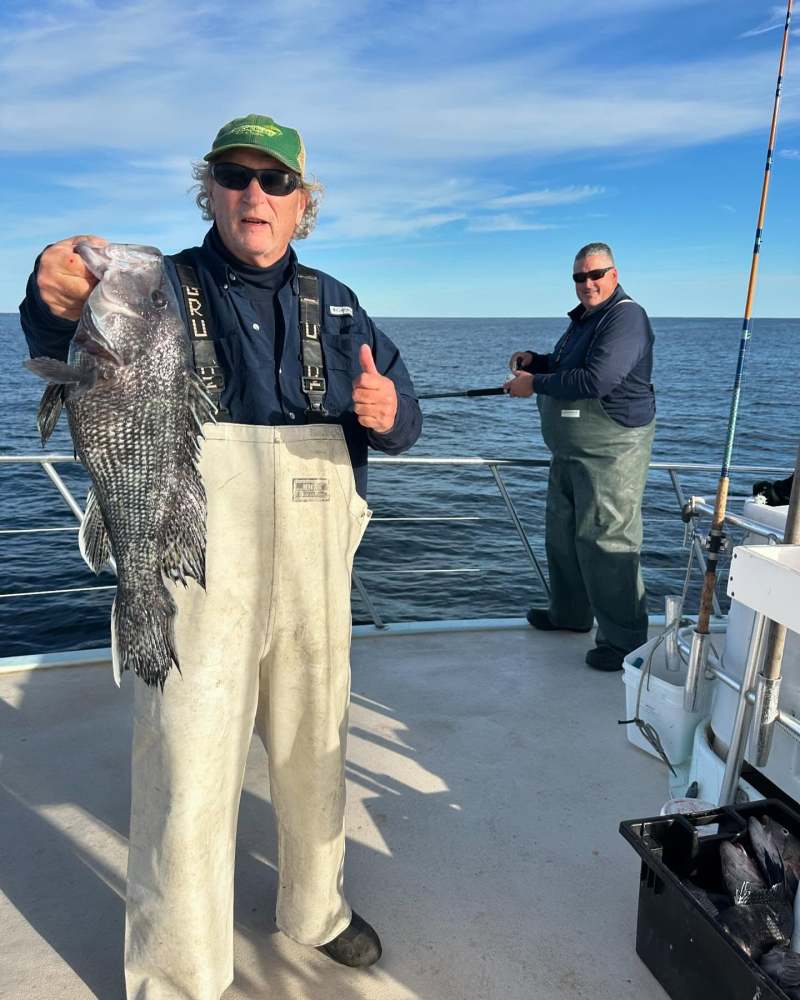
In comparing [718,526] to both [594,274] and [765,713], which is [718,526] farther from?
[594,274]

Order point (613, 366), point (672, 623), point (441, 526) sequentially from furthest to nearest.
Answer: point (441, 526)
point (613, 366)
point (672, 623)

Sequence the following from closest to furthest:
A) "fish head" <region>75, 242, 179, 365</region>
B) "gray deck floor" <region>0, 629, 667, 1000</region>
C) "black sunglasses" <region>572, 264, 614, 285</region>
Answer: "fish head" <region>75, 242, 179, 365</region> → "gray deck floor" <region>0, 629, 667, 1000</region> → "black sunglasses" <region>572, 264, 614, 285</region>

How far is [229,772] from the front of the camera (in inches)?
80.4

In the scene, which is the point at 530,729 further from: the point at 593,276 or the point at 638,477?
the point at 593,276

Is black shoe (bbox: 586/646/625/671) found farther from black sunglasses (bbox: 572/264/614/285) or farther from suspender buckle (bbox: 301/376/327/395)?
suspender buckle (bbox: 301/376/327/395)

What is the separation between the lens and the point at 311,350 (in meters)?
2.07

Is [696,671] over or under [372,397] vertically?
under

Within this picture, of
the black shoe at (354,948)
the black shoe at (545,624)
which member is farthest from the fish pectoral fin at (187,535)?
the black shoe at (545,624)

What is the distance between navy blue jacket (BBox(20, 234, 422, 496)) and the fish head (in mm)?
141

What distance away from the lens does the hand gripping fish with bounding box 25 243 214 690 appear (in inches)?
70.0

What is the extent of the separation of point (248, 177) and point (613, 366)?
8.97 ft

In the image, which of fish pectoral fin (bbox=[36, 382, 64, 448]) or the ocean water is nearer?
fish pectoral fin (bbox=[36, 382, 64, 448])

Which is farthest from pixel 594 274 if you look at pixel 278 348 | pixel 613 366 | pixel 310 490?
pixel 310 490

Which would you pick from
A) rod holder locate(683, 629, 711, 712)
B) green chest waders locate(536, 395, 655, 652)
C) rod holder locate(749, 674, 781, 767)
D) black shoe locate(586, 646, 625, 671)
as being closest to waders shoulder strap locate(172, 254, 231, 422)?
rod holder locate(749, 674, 781, 767)
